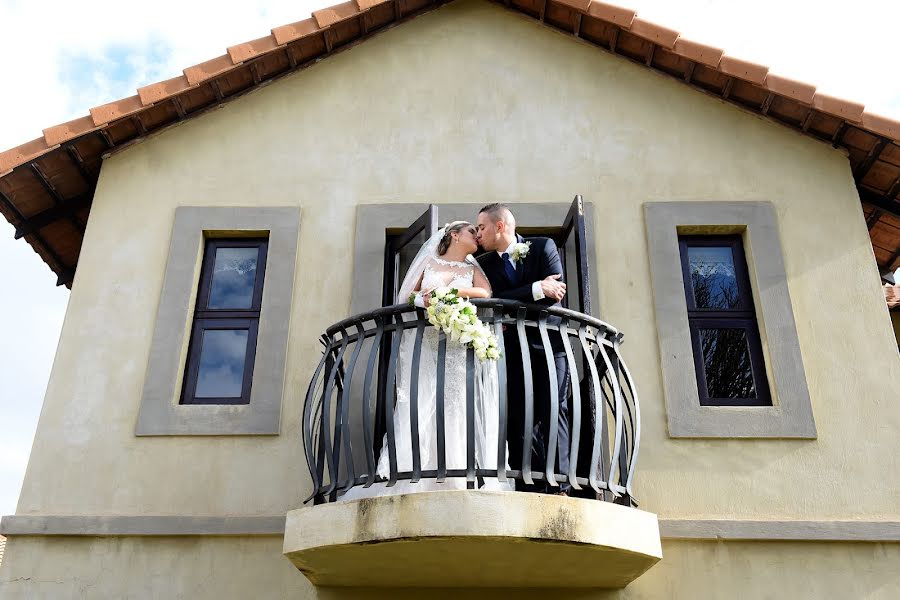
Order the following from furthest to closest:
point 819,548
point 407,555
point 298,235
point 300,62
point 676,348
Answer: point 300,62 < point 298,235 < point 676,348 < point 819,548 < point 407,555

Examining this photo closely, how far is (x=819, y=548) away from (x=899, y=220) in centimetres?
299

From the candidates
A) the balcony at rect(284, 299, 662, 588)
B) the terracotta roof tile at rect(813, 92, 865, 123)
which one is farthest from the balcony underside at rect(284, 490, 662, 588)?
the terracotta roof tile at rect(813, 92, 865, 123)

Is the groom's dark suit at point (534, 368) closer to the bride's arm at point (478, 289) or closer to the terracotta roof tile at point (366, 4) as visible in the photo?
the bride's arm at point (478, 289)

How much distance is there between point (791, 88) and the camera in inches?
253

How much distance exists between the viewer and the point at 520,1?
750cm

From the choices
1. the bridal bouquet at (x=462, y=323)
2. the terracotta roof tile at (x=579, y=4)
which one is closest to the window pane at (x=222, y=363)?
the bridal bouquet at (x=462, y=323)

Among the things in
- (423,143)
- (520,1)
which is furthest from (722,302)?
(520,1)

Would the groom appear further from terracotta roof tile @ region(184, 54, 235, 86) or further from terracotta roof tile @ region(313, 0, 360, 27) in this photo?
terracotta roof tile @ region(184, 54, 235, 86)

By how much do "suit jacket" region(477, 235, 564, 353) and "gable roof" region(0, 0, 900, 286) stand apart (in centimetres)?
226

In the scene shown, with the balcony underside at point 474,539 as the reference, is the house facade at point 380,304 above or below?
above

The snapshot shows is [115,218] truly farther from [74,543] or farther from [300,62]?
[74,543]

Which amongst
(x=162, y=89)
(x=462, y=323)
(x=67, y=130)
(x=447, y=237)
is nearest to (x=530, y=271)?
(x=447, y=237)

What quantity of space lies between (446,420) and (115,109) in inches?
145

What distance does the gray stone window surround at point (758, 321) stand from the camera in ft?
19.2
